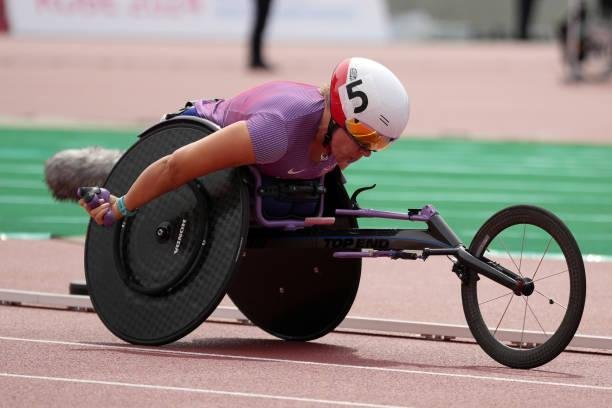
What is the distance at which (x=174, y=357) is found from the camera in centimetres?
711

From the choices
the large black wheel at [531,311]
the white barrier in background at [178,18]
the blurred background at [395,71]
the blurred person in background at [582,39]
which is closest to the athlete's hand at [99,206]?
the large black wheel at [531,311]

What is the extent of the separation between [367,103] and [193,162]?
81 cm

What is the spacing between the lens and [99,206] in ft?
24.4

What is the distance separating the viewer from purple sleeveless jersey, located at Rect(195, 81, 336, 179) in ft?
23.2

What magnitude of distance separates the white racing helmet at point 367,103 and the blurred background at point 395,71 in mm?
4592

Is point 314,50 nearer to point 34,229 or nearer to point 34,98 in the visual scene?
point 34,98

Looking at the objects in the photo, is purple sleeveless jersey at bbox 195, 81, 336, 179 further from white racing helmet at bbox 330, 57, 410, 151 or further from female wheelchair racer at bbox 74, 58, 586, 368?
white racing helmet at bbox 330, 57, 410, 151

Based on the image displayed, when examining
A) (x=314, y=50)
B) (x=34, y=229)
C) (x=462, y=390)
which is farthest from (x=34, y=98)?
(x=462, y=390)

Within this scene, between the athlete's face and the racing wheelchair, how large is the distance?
274mm

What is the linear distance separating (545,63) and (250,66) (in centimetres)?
638

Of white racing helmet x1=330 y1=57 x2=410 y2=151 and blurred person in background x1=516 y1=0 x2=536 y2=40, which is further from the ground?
white racing helmet x1=330 y1=57 x2=410 y2=151

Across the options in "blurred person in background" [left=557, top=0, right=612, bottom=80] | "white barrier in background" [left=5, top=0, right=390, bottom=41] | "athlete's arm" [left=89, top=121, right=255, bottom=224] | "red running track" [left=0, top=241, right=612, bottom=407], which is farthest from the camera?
"white barrier in background" [left=5, top=0, right=390, bottom=41]

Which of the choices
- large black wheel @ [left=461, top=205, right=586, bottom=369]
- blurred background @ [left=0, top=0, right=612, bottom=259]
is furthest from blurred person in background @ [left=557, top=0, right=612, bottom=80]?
large black wheel @ [left=461, top=205, right=586, bottom=369]

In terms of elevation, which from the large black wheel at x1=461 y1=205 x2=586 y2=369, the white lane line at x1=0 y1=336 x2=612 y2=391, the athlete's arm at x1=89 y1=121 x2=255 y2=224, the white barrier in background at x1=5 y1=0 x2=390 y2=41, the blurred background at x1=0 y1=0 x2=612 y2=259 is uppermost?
the athlete's arm at x1=89 y1=121 x2=255 y2=224
